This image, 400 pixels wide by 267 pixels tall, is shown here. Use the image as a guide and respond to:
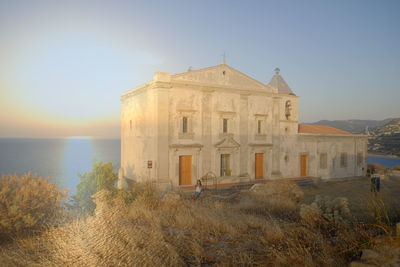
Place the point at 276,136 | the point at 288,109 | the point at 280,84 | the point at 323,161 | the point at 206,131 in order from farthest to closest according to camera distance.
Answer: the point at 280,84 < the point at 323,161 < the point at 288,109 < the point at 276,136 < the point at 206,131

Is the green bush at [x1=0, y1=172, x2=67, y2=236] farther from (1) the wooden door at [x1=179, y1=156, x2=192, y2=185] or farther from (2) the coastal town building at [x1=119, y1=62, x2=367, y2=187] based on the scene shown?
(1) the wooden door at [x1=179, y1=156, x2=192, y2=185]

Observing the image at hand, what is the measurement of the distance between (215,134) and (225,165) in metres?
2.55

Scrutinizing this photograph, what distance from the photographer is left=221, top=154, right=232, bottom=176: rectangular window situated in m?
19.9

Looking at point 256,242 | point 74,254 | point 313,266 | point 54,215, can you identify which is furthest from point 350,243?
point 54,215

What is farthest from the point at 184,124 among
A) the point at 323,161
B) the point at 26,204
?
the point at 323,161

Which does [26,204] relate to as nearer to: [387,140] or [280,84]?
[280,84]

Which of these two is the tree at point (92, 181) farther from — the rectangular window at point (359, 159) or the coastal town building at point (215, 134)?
the rectangular window at point (359, 159)

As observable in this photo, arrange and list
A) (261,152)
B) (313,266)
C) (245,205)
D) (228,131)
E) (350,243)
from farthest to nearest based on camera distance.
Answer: (261,152), (228,131), (245,205), (350,243), (313,266)

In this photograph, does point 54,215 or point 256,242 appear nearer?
point 256,242

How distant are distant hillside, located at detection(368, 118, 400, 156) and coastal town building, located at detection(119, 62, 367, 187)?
6966 cm

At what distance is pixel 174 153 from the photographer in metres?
18.0

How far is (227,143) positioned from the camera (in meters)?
19.9

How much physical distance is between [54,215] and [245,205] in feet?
25.8

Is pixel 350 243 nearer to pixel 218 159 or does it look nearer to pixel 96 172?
pixel 218 159
